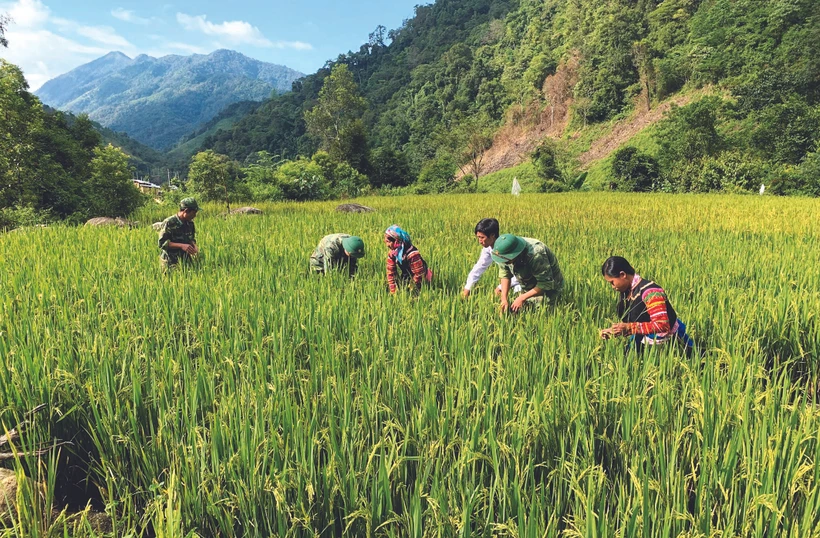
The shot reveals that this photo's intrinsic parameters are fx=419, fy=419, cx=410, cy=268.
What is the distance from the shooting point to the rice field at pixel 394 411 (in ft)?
4.51

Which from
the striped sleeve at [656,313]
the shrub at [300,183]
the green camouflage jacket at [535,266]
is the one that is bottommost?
the striped sleeve at [656,313]

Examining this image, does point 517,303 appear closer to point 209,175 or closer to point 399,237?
point 399,237

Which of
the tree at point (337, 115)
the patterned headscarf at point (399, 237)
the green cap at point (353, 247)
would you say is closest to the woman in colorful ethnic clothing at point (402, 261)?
the patterned headscarf at point (399, 237)

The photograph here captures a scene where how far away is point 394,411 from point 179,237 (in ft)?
13.9

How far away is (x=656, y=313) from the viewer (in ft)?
8.33

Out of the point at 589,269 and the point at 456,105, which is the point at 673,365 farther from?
the point at 456,105

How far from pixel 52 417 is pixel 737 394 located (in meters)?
3.18

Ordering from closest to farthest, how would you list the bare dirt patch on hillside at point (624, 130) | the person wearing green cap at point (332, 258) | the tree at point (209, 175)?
the person wearing green cap at point (332, 258), the tree at point (209, 175), the bare dirt patch on hillside at point (624, 130)

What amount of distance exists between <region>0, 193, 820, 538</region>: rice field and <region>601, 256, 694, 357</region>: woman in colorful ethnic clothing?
17cm

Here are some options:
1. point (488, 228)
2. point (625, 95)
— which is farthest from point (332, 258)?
point (625, 95)

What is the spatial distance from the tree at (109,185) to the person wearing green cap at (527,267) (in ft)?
42.2

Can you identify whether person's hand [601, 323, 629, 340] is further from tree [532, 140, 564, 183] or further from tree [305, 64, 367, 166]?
tree [305, 64, 367, 166]

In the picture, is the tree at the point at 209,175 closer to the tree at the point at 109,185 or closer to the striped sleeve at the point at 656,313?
the tree at the point at 109,185

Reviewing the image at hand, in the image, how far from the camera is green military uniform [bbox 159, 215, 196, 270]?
4863 mm
